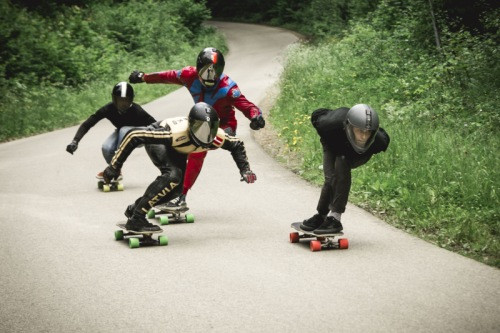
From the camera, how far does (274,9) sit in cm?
5116

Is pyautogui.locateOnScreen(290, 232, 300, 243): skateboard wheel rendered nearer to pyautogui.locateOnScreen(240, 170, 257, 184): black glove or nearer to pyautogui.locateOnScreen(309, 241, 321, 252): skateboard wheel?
pyautogui.locateOnScreen(309, 241, 321, 252): skateboard wheel

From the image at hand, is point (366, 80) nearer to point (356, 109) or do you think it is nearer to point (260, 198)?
point (260, 198)

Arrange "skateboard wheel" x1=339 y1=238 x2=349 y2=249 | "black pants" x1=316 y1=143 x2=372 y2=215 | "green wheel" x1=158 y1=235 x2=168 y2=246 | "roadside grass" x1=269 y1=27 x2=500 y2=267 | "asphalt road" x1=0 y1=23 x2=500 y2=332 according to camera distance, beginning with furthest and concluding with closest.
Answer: "roadside grass" x1=269 y1=27 x2=500 y2=267
"green wheel" x1=158 y1=235 x2=168 y2=246
"skateboard wheel" x1=339 y1=238 x2=349 y2=249
"black pants" x1=316 y1=143 x2=372 y2=215
"asphalt road" x1=0 y1=23 x2=500 y2=332

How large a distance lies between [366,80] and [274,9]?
1413 inches

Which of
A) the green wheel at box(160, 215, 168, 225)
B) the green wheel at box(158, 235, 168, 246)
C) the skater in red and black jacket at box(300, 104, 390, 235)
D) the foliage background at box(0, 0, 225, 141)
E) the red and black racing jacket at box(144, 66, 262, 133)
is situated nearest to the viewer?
the skater in red and black jacket at box(300, 104, 390, 235)

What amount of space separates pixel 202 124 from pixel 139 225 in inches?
51.3

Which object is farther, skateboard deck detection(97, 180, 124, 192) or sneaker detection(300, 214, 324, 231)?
skateboard deck detection(97, 180, 124, 192)

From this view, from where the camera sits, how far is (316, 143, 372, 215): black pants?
7430 millimetres

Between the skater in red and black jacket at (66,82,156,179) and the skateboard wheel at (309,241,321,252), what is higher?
the skater in red and black jacket at (66,82,156,179)

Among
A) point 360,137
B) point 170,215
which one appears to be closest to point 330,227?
point 360,137

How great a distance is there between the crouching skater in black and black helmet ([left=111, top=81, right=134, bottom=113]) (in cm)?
319

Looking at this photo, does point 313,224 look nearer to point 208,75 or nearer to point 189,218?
point 189,218

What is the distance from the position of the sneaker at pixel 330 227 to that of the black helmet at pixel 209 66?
263cm

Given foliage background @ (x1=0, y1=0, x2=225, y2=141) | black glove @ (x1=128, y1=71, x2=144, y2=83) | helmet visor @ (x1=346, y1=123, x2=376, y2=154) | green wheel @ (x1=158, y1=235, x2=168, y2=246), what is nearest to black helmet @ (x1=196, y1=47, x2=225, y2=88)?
black glove @ (x1=128, y1=71, x2=144, y2=83)
